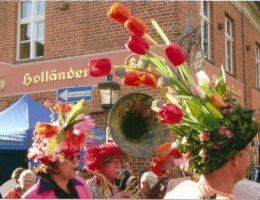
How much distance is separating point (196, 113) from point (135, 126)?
2.23m

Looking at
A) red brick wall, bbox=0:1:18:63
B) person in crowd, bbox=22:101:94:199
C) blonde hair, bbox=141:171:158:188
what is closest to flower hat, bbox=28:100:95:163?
person in crowd, bbox=22:101:94:199

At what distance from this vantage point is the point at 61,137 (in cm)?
411

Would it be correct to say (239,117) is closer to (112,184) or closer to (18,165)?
(112,184)

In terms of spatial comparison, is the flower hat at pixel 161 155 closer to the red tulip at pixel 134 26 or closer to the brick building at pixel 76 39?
the red tulip at pixel 134 26

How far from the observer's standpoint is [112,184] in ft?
16.4

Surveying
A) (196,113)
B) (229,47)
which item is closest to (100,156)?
(196,113)

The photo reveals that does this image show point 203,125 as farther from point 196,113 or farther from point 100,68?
point 100,68

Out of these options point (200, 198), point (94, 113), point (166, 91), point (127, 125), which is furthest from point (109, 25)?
point (200, 198)

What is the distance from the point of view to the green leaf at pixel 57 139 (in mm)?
4007

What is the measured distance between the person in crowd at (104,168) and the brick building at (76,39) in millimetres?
4629

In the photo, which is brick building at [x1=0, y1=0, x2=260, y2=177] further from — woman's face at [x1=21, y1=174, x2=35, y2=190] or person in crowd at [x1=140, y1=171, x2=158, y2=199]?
person in crowd at [x1=140, y1=171, x2=158, y2=199]

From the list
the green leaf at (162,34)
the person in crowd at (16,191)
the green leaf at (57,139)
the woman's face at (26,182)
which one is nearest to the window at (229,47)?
the person in crowd at (16,191)

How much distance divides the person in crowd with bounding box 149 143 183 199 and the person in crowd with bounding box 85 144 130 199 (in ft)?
1.24

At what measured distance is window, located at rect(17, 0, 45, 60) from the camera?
12094 millimetres
